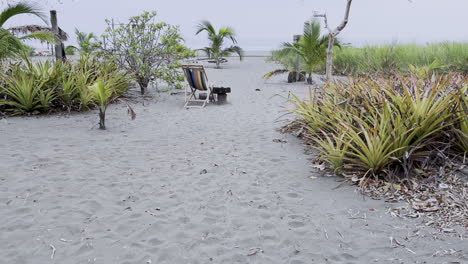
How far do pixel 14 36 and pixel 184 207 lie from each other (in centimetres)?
748

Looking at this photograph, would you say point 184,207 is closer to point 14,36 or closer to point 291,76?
point 14,36

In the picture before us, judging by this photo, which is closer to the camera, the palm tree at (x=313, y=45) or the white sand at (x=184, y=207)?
the white sand at (x=184, y=207)

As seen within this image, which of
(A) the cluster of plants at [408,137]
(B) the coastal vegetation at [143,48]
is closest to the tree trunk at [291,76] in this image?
(B) the coastal vegetation at [143,48]

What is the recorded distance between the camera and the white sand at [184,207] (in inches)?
104

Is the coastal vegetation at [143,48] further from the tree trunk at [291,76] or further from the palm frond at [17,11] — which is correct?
the tree trunk at [291,76]

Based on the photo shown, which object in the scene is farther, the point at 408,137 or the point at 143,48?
the point at 143,48

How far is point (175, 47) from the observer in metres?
9.81

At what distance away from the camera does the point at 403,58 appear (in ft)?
45.6

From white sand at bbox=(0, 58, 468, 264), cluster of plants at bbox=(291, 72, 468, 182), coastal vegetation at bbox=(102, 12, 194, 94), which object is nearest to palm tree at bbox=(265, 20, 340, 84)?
coastal vegetation at bbox=(102, 12, 194, 94)

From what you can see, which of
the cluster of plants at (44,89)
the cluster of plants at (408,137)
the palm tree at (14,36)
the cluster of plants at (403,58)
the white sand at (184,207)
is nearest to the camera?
the white sand at (184,207)

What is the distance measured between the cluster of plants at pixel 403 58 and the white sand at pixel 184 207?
854cm

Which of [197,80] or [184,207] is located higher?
[197,80]

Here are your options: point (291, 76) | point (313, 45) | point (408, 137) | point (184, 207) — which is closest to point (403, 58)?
point (313, 45)

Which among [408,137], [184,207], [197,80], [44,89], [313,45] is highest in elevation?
[313,45]
